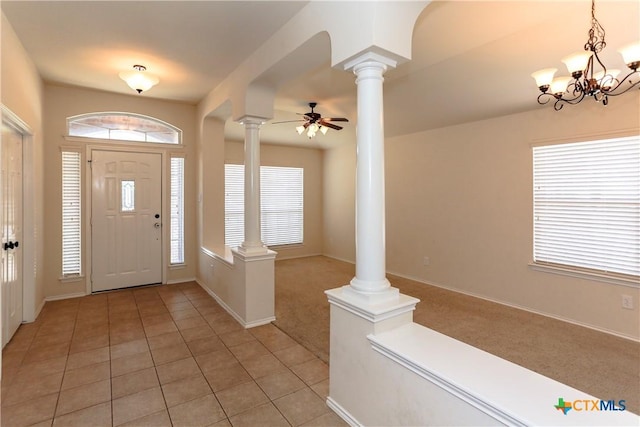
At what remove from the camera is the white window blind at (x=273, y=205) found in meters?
6.62

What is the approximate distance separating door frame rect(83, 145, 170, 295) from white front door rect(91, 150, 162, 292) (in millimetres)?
35

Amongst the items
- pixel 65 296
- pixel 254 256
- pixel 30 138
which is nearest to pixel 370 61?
pixel 254 256

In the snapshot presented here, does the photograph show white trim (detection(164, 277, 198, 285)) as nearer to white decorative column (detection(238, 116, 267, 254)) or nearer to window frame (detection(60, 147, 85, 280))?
window frame (detection(60, 147, 85, 280))

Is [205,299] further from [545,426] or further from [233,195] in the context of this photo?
[545,426]

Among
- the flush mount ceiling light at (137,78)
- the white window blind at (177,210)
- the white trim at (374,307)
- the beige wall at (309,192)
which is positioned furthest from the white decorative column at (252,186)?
the beige wall at (309,192)

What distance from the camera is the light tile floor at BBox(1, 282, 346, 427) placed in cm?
207

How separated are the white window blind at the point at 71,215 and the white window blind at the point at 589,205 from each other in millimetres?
6008

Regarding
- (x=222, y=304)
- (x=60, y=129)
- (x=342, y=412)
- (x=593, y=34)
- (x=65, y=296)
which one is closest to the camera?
(x=342, y=412)

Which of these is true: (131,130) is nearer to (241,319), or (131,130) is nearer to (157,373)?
(241,319)

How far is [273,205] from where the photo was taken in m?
7.14

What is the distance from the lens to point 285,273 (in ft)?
19.5

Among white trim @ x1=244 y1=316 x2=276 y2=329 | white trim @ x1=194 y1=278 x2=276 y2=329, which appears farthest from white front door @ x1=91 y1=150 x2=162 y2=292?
white trim @ x1=244 y1=316 x2=276 y2=329

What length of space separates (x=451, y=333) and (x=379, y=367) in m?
1.95

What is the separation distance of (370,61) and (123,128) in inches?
170
